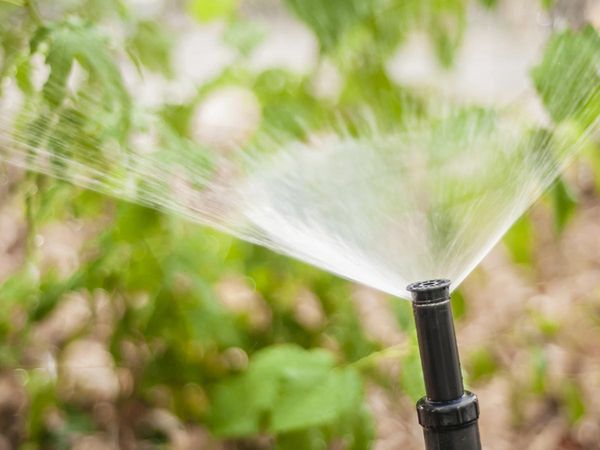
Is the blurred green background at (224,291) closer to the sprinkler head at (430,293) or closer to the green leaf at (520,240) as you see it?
the green leaf at (520,240)

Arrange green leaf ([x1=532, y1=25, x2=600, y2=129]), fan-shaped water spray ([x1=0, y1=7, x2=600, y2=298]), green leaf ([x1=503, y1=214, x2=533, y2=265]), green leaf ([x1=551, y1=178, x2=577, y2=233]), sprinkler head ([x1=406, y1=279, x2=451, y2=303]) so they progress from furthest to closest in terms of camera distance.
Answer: green leaf ([x1=503, y1=214, x2=533, y2=265]) < green leaf ([x1=551, y1=178, x2=577, y2=233]) < green leaf ([x1=532, y1=25, x2=600, y2=129]) < fan-shaped water spray ([x1=0, y1=7, x2=600, y2=298]) < sprinkler head ([x1=406, y1=279, x2=451, y2=303])

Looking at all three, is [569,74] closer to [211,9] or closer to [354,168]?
[354,168]

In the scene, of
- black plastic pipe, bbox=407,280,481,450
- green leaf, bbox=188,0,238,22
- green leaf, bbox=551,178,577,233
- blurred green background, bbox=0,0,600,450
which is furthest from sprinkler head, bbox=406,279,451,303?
green leaf, bbox=188,0,238,22

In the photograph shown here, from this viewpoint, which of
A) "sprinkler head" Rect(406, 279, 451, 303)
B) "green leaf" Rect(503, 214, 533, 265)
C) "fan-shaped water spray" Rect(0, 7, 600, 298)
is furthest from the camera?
"green leaf" Rect(503, 214, 533, 265)

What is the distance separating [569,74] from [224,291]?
0.86 m

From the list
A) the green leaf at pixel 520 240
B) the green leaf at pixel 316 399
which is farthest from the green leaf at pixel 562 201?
the green leaf at pixel 316 399

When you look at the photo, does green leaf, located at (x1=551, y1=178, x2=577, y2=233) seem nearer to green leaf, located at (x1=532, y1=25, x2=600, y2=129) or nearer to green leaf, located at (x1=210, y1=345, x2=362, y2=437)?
green leaf, located at (x1=532, y1=25, x2=600, y2=129)

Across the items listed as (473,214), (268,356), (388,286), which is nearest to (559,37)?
(473,214)

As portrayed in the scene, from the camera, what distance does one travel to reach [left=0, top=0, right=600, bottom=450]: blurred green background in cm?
87

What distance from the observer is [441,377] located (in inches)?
21.7

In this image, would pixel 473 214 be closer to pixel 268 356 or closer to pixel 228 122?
pixel 268 356

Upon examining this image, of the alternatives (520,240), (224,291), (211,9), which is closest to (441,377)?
(520,240)

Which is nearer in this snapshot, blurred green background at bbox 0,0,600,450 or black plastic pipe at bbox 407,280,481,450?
black plastic pipe at bbox 407,280,481,450

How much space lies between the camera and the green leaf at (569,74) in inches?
32.1
